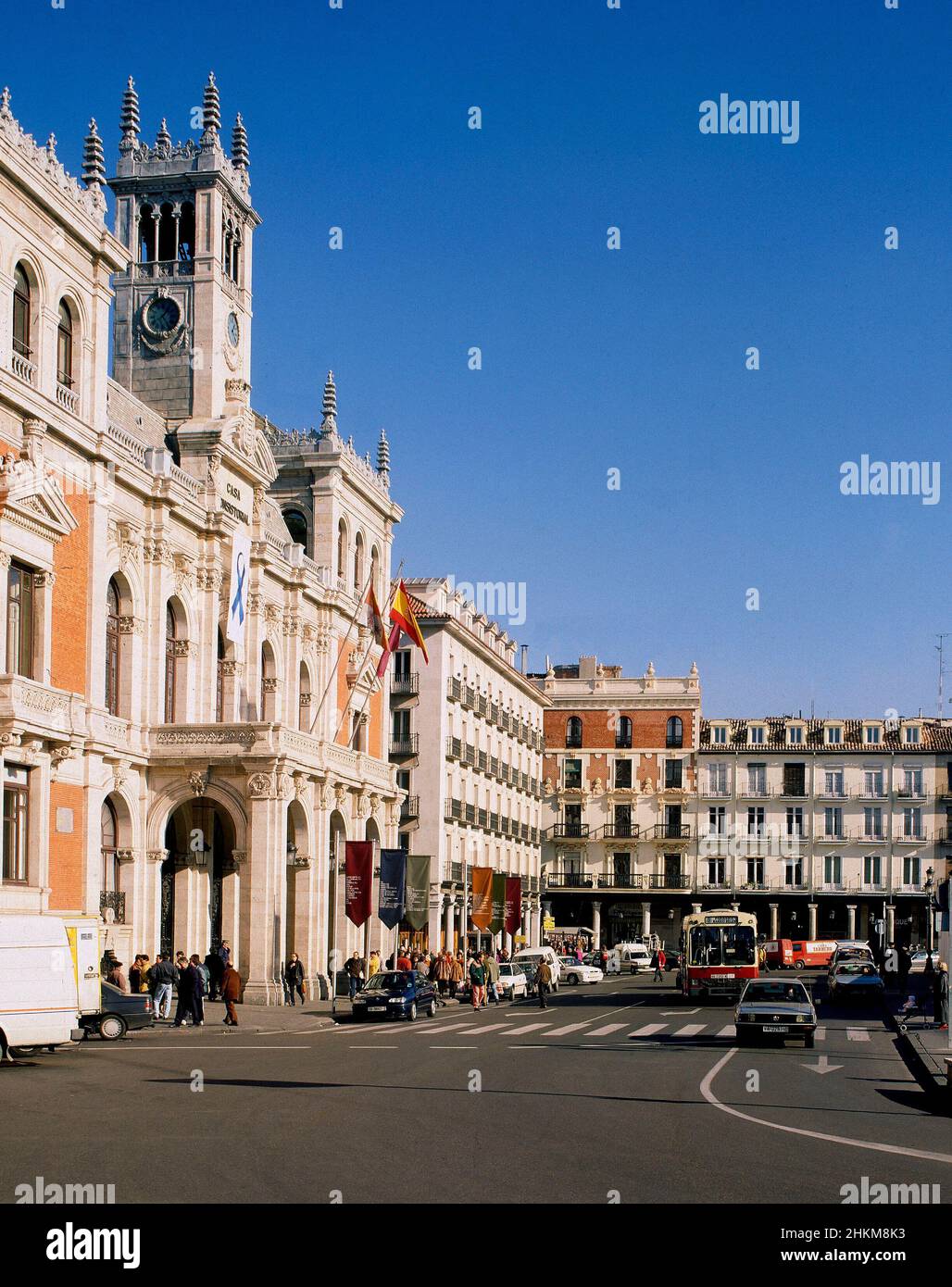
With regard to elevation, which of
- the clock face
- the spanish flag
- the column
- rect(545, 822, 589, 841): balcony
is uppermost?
the clock face

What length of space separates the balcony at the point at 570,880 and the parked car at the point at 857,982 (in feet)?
167

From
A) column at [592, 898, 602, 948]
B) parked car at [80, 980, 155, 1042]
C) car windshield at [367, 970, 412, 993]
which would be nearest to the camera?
parked car at [80, 980, 155, 1042]

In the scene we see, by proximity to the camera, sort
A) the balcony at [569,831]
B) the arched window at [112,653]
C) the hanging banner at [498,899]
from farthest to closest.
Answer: the balcony at [569,831]
the hanging banner at [498,899]
the arched window at [112,653]

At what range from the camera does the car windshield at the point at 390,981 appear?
140 feet

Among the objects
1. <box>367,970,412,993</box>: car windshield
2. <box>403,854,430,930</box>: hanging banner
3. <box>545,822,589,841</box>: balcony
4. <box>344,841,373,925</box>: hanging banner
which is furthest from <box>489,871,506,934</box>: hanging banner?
<box>367,970,412,993</box>: car windshield

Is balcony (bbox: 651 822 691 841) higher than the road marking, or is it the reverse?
balcony (bbox: 651 822 691 841)

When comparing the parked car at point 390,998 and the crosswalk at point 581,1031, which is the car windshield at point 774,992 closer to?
the crosswalk at point 581,1031

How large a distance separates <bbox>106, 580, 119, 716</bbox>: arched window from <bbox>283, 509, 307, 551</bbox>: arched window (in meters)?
18.1

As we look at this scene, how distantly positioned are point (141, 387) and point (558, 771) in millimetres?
61661

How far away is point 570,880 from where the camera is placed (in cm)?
10662

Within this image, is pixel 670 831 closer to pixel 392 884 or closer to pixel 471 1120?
pixel 392 884

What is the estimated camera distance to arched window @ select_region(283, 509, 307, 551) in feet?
197

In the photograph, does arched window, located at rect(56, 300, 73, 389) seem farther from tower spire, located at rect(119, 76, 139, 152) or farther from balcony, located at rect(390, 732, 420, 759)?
balcony, located at rect(390, 732, 420, 759)

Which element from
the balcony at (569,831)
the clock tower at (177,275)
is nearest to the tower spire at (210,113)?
the clock tower at (177,275)
